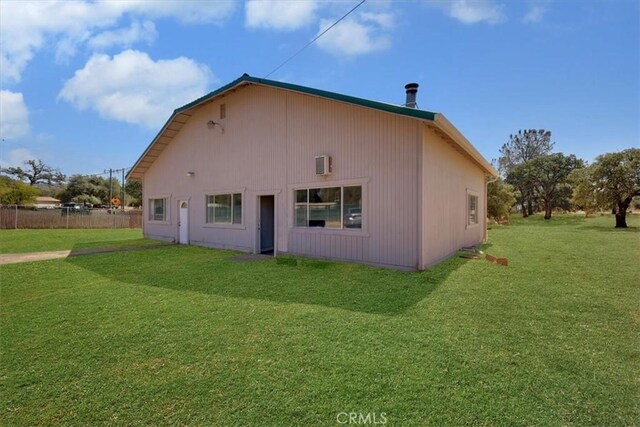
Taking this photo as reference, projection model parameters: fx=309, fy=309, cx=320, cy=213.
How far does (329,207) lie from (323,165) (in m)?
1.13

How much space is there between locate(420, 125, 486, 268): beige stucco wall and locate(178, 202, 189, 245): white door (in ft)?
32.3

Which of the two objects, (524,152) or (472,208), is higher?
(524,152)

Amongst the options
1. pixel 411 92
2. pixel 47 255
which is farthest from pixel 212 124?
pixel 411 92

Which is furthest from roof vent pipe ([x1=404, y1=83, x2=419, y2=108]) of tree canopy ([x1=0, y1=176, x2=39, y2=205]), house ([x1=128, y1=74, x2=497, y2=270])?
tree canopy ([x1=0, y1=176, x2=39, y2=205])

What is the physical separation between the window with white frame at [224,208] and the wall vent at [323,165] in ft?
12.2

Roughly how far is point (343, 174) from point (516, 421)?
20.8 ft

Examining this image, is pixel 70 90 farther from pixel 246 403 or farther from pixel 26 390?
pixel 246 403

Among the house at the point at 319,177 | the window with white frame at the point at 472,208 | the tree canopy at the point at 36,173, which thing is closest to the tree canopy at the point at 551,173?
the house at the point at 319,177

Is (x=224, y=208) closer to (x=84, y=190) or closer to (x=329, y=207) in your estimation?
(x=329, y=207)

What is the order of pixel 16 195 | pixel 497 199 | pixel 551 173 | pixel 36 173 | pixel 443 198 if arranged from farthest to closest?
pixel 36 173
pixel 551 173
pixel 16 195
pixel 497 199
pixel 443 198

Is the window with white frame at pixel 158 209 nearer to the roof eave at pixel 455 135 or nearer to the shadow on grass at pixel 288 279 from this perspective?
the shadow on grass at pixel 288 279

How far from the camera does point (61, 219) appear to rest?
69.4 ft

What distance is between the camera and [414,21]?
7.59m

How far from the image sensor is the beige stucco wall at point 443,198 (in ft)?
23.0
